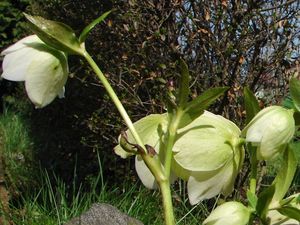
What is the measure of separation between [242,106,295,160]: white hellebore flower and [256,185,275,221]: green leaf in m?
0.02

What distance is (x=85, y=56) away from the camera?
20.4 inches

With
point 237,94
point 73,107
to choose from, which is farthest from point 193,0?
point 73,107

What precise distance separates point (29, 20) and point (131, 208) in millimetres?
2003

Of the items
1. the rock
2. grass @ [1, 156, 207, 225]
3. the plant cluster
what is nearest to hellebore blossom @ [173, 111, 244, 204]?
the plant cluster

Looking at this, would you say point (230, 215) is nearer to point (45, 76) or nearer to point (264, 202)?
point (264, 202)

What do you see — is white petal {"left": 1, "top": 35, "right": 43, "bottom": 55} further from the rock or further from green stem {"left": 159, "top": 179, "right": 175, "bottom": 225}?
the rock

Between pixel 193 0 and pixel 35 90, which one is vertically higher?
pixel 35 90

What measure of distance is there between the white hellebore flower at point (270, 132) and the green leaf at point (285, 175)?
0.03 feet

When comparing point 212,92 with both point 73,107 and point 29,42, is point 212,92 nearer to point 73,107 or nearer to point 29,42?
point 29,42

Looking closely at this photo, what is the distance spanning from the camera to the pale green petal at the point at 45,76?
54 centimetres

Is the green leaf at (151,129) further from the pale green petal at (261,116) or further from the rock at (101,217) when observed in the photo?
the rock at (101,217)

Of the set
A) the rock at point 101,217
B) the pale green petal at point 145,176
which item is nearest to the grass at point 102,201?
the rock at point 101,217

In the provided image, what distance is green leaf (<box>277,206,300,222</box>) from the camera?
0.48m

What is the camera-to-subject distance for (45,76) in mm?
540
